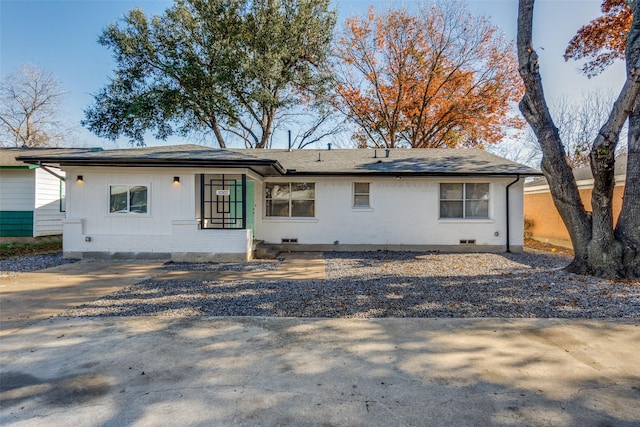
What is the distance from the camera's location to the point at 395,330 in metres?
4.20

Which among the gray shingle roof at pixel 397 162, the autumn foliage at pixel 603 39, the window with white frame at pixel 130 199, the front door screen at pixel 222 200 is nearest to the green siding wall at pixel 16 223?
the window with white frame at pixel 130 199

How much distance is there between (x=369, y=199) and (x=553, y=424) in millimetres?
9845

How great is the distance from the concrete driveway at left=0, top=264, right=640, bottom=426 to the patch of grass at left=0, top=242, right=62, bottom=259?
27.4ft

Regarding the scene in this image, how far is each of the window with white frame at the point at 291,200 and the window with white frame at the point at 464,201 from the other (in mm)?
4590

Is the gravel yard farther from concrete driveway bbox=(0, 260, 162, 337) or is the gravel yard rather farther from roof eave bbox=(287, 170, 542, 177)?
roof eave bbox=(287, 170, 542, 177)

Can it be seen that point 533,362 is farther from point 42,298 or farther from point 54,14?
point 54,14

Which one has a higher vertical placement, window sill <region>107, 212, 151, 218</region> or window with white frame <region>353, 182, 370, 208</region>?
window with white frame <region>353, 182, 370, 208</region>

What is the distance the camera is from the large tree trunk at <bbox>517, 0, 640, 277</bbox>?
22.1ft

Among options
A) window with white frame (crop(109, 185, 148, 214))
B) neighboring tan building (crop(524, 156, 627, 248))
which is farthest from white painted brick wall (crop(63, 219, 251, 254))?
neighboring tan building (crop(524, 156, 627, 248))

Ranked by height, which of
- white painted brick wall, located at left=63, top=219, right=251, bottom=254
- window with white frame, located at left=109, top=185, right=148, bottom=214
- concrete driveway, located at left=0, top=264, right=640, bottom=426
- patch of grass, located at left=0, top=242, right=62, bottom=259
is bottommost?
concrete driveway, located at left=0, top=264, right=640, bottom=426

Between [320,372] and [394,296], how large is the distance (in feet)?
9.35

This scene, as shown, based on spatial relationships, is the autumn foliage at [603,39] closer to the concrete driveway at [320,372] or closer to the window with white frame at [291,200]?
the window with white frame at [291,200]

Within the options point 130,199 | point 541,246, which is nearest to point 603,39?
point 541,246

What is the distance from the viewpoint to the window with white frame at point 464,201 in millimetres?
11945
